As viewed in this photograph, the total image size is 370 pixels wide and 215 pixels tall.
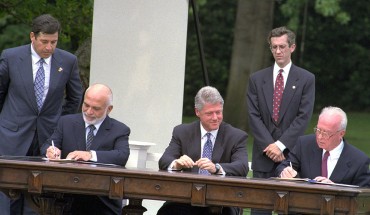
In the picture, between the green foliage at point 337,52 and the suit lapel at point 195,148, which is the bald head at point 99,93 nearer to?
the suit lapel at point 195,148

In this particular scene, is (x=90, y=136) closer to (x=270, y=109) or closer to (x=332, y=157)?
(x=270, y=109)

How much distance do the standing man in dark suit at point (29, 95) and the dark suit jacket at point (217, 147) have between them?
1.19m

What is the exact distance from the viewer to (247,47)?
28031 millimetres

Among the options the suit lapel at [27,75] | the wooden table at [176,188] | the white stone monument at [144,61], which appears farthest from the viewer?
the white stone monument at [144,61]

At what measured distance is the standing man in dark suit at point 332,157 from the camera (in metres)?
9.14

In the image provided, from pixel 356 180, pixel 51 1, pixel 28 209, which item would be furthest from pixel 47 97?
pixel 51 1

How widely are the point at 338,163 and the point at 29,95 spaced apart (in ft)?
8.71

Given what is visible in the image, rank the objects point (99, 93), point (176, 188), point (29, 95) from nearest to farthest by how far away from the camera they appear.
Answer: point (176, 188) → point (99, 93) → point (29, 95)

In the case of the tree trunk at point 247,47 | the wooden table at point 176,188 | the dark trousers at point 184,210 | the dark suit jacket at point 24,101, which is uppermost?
the tree trunk at point 247,47

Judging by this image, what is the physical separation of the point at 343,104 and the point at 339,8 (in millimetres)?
2790

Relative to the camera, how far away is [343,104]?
3272 centimetres

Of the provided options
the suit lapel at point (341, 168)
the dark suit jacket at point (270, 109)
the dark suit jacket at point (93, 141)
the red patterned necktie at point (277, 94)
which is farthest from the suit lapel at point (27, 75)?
the suit lapel at point (341, 168)

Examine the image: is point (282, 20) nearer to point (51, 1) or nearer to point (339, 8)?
point (339, 8)

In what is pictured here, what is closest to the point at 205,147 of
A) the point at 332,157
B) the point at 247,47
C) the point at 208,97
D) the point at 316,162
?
the point at 208,97
